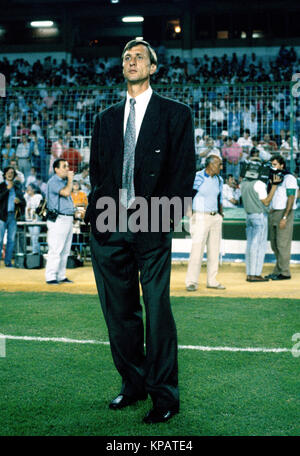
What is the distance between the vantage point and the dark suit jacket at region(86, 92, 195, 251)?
3.70 metres

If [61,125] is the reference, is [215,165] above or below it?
below

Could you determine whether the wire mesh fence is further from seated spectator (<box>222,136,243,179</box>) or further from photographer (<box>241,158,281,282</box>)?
photographer (<box>241,158,281,282</box>)

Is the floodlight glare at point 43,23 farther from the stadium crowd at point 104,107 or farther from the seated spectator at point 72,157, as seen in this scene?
the seated spectator at point 72,157

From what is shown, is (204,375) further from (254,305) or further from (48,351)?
(254,305)

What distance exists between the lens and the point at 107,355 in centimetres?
534

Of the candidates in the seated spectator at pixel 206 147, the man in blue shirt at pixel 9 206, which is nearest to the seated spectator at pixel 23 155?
the man in blue shirt at pixel 9 206

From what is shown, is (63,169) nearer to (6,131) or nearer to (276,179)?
(276,179)

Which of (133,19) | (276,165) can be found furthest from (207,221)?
(133,19)

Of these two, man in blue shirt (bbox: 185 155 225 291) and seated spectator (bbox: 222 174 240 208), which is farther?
seated spectator (bbox: 222 174 240 208)

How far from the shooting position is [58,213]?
979 cm

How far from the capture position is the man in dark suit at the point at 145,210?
3.71 metres

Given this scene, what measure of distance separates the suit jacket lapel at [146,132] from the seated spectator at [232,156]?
891cm

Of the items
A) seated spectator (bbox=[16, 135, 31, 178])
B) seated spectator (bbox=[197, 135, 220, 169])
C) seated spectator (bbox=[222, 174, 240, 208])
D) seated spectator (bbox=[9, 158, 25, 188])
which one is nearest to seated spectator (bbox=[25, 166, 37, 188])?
seated spectator (bbox=[16, 135, 31, 178])

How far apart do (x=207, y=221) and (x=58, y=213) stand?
238cm
